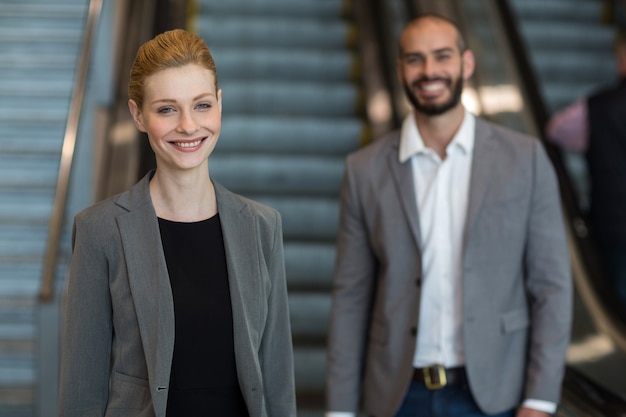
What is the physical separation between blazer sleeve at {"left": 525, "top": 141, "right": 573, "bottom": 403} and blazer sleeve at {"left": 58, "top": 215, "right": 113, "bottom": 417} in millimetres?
1355

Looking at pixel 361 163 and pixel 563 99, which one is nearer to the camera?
pixel 361 163

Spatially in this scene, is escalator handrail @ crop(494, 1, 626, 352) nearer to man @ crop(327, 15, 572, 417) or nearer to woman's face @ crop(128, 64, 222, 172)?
man @ crop(327, 15, 572, 417)

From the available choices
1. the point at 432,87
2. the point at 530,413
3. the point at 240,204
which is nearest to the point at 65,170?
the point at 432,87

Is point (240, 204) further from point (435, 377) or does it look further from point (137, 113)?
point (435, 377)

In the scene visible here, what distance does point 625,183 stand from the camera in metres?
4.82

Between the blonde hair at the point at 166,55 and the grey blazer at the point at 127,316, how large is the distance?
206mm

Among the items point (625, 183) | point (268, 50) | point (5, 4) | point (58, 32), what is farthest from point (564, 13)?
point (5, 4)

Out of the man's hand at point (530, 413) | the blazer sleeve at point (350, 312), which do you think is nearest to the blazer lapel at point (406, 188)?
the blazer sleeve at point (350, 312)

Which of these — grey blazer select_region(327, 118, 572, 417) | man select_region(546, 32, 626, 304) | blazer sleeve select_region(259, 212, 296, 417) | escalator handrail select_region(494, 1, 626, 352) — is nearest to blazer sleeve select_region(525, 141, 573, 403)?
grey blazer select_region(327, 118, 572, 417)

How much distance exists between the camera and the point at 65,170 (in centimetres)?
535

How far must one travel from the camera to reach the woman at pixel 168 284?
63.2 inches

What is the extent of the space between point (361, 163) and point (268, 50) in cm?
452

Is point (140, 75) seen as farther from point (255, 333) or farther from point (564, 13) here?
point (564, 13)

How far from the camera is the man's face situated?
2639 mm
